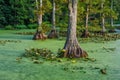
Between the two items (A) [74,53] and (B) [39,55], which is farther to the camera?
(B) [39,55]

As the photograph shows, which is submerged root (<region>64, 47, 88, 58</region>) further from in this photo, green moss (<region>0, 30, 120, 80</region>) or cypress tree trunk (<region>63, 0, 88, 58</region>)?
green moss (<region>0, 30, 120, 80</region>)

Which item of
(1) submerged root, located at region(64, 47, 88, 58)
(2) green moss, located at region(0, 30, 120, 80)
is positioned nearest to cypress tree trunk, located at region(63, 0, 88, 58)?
(1) submerged root, located at region(64, 47, 88, 58)

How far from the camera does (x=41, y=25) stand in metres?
23.1

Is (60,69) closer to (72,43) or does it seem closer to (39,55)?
(72,43)

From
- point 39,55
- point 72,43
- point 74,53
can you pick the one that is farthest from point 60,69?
point 39,55

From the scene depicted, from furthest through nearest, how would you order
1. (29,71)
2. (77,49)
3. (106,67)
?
1. (77,49)
2. (106,67)
3. (29,71)

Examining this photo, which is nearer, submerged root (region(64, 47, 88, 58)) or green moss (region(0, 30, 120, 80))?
green moss (region(0, 30, 120, 80))

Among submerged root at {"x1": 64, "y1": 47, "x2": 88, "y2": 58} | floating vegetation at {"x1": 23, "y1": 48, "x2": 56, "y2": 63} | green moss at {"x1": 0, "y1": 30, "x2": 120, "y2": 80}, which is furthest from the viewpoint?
submerged root at {"x1": 64, "y1": 47, "x2": 88, "y2": 58}

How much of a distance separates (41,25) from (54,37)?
117 centimetres

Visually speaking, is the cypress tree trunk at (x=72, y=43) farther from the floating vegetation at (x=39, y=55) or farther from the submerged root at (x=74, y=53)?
the floating vegetation at (x=39, y=55)

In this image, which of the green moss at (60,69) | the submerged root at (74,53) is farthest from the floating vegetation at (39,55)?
the submerged root at (74,53)

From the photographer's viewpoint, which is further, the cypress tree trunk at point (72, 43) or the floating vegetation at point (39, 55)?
the cypress tree trunk at point (72, 43)

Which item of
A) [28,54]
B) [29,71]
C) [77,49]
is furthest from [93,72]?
[28,54]

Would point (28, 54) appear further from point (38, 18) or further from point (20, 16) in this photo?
point (20, 16)
